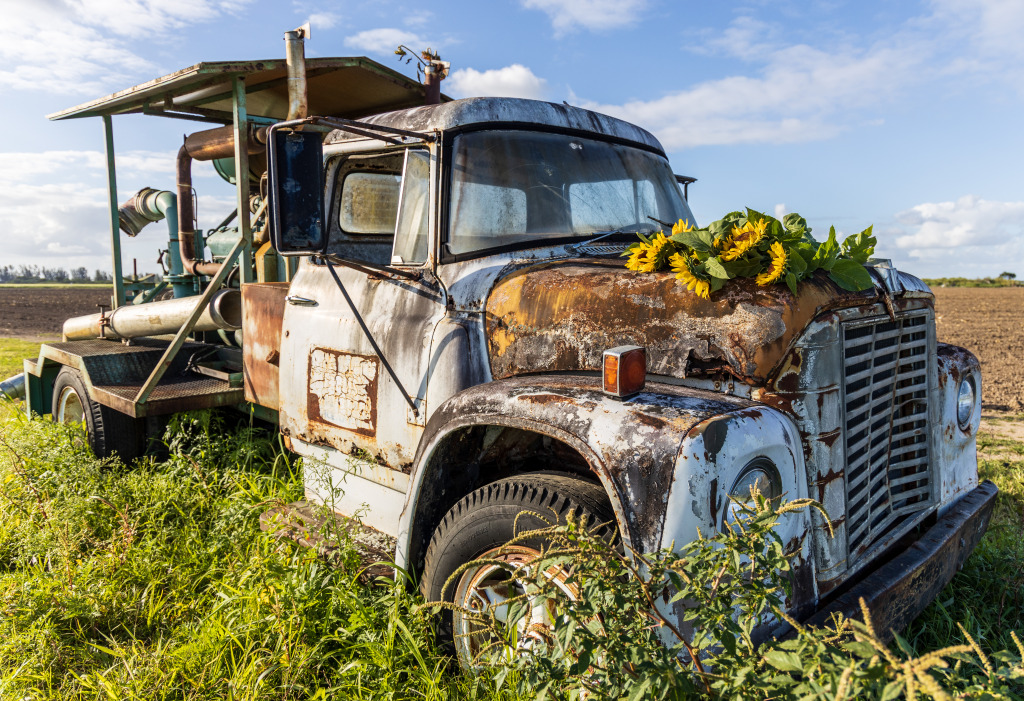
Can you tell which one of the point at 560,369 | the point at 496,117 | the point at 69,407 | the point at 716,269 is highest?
the point at 496,117

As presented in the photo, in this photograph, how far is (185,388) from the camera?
4977mm

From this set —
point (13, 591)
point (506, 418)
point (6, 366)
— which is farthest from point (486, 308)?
point (6, 366)

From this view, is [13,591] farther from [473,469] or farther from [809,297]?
[809,297]

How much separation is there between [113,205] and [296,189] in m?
4.11

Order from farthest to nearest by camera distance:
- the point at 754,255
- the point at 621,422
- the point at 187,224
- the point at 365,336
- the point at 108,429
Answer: the point at 187,224, the point at 108,429, the point at 365,336, the point at 754,255, the point at 621,422

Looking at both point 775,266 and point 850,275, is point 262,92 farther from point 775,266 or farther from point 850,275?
point 850,275

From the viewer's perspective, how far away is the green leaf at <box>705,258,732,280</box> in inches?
91.3

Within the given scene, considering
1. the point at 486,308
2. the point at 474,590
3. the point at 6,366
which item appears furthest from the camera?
the point at 6,366

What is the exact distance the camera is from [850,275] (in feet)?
7.97

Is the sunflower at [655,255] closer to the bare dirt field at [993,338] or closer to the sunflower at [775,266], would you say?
the sunflower at [775,266]

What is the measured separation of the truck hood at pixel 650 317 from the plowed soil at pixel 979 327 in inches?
310

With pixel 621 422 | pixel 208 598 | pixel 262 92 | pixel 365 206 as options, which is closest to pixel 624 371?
pixel 621 422

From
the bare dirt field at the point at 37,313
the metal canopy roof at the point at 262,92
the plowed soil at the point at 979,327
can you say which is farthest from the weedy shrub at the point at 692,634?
the bare dirt field at the point at 37,313

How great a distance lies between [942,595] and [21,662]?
417 cm
